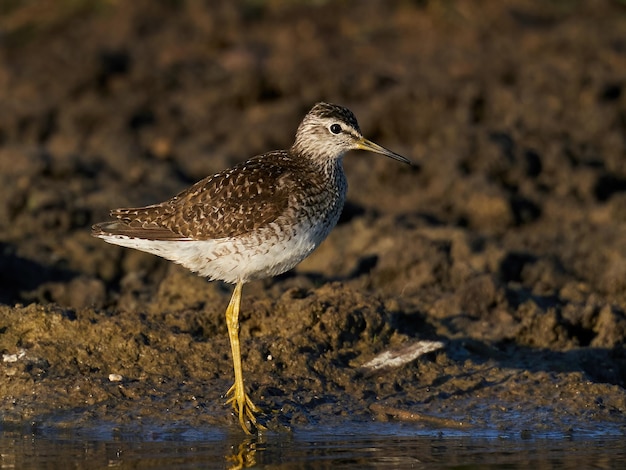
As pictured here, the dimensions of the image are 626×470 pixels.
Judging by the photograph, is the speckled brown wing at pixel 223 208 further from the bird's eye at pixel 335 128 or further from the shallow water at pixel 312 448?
the shallow water at pixel 312 448

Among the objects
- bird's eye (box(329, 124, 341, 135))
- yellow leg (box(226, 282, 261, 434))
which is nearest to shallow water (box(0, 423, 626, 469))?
yellow leg (box(226, 282, 261, 434))

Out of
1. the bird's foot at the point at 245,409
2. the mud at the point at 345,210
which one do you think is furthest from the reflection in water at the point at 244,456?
the mud at the point at 345,210

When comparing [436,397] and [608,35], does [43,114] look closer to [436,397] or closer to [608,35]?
[608,35]

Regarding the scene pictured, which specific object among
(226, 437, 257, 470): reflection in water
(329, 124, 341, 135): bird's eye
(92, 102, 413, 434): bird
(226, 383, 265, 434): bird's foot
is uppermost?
(329, 124, 341, 135): bird's eye

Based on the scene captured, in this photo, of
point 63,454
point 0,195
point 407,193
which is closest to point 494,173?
point 407,193

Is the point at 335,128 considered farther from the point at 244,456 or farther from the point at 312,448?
the point at 244,456

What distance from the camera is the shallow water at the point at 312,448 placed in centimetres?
766

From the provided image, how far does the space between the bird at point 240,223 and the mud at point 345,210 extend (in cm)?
56

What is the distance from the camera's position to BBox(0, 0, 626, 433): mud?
896 cm

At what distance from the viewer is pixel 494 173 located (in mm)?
14422

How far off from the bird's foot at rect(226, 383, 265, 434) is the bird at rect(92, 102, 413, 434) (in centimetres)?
14

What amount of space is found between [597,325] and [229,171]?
3.27m

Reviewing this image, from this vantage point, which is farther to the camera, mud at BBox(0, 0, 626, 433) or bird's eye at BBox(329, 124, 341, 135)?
bird's eye at BBox(329, 124, 341, 135)

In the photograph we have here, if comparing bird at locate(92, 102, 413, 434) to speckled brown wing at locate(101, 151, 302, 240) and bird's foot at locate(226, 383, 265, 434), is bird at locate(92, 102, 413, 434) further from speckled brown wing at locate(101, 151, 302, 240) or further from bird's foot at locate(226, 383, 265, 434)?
bird's foot at locate(226, 383, 265, 434)
